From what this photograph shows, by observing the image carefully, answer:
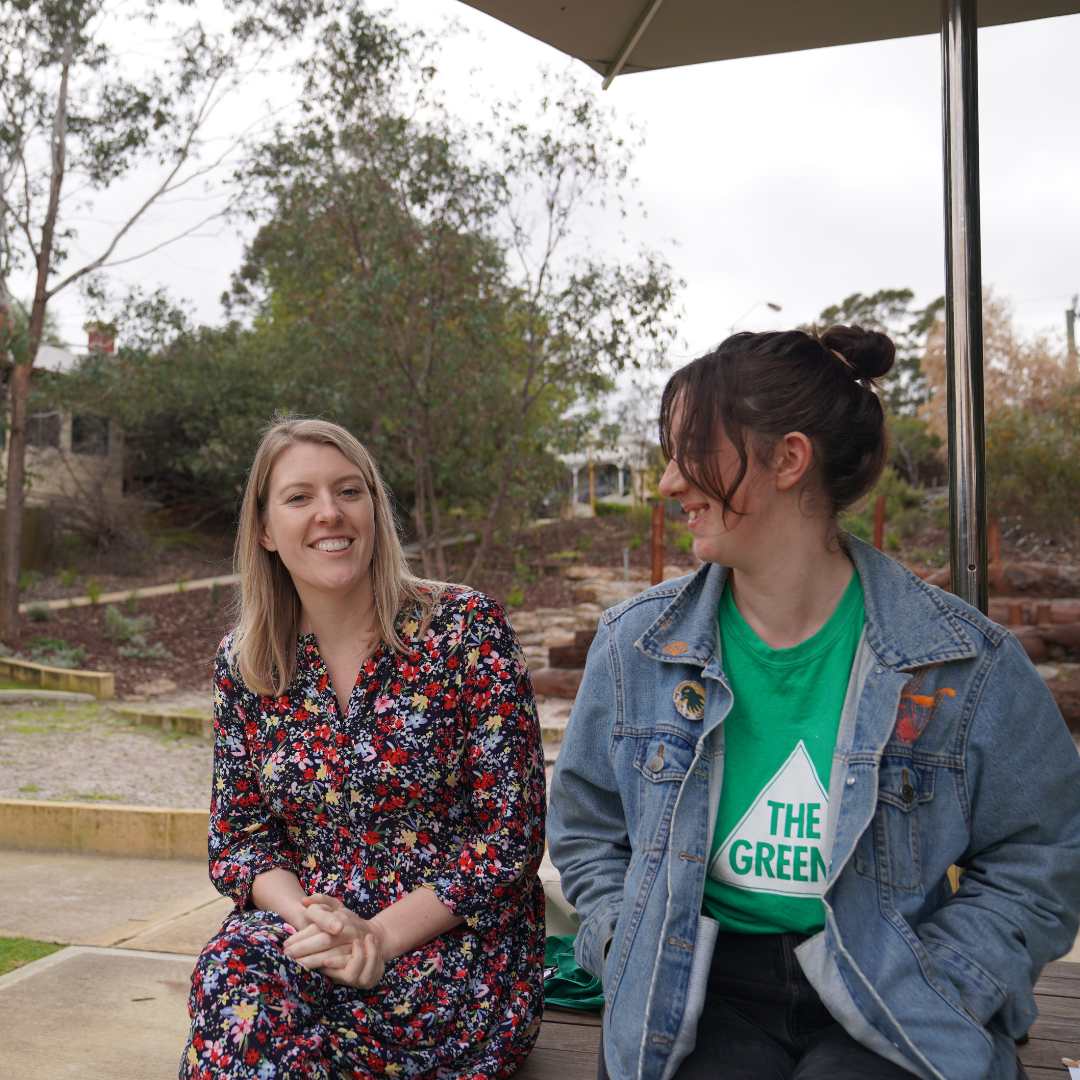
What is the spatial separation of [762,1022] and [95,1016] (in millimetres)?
1845

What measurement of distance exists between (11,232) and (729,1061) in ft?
40.8

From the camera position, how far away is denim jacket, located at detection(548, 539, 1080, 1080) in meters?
1.41

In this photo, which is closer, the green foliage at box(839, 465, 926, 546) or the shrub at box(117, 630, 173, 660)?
the shrub at box(117, 630, 173, 660)

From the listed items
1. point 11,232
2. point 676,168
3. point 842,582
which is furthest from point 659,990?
point 11,232

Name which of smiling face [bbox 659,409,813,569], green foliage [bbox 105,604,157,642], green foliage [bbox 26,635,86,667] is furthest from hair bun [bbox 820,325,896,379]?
green foliage [bbox 105,604,157,642]

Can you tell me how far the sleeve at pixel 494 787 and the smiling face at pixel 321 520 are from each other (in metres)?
0.26

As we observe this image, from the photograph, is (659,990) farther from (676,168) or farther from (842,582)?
(676,168)

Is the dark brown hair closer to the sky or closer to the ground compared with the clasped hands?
closer to the sky

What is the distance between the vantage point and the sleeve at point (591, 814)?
5.44ft

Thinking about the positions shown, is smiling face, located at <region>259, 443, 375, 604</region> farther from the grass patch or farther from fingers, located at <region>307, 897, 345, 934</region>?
the grass patch

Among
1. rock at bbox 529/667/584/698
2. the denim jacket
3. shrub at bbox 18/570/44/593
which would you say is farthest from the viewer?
shrub at bbox 18/570/44/593

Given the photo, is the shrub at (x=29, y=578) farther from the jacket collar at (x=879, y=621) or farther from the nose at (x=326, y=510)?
the jacket collar at (x=879, y=621)

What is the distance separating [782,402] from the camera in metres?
1.57

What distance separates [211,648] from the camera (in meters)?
12.2
